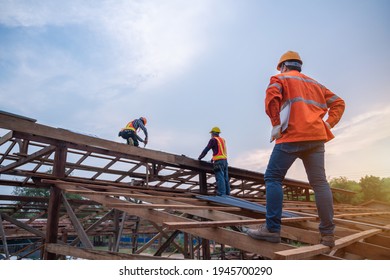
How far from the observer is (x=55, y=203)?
4387 mm

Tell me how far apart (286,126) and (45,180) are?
3.77 metres

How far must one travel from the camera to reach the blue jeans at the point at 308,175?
2.35m

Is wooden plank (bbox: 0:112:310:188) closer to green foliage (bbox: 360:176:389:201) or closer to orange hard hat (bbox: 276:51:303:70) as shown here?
orange hard hat (bbox: 276:51:303:70)

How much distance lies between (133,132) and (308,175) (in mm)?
5733

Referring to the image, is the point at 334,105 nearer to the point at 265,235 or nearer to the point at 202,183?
the point at 265,235

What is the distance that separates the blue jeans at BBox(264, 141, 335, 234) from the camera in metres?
2.35

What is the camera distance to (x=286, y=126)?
2463 mm

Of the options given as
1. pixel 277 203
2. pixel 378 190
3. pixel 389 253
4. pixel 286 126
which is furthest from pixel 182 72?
pixel 378 190

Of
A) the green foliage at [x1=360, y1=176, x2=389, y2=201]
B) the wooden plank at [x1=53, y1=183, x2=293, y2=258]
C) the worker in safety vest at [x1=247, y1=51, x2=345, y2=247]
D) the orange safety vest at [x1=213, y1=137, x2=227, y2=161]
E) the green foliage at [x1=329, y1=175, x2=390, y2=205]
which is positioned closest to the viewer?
the wooden plank at [x1=53, y1=183, x2=293, y2=258]

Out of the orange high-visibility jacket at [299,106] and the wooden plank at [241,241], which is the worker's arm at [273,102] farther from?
the wooden plank at [241,241]

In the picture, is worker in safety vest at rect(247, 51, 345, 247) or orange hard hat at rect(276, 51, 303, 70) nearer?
worker in safety vest at rect(247, 51, 345, 247)

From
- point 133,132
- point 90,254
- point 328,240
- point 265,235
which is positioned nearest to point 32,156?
point 90,254

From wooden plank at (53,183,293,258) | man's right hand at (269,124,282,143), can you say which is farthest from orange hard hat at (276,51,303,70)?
wooden plank at (53,183,293,258)

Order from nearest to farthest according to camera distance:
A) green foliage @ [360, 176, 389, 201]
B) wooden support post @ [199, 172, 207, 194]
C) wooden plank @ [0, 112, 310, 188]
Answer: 1. wooden plank @ [0, 112, 310, 188]
2. wooden support post @ [199, 172, 207, 194]
3. green foliage @ [360, 176, 389, 201]
